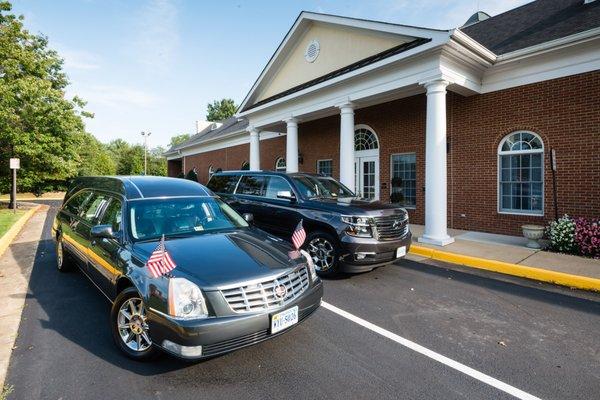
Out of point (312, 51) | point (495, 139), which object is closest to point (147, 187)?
point (495, 139)

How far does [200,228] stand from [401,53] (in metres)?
7.29

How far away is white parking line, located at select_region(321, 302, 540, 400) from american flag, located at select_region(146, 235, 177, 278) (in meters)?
2.34

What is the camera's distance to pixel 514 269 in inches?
250

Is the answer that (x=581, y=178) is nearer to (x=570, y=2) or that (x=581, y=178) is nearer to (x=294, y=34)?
(x=570, y=2)

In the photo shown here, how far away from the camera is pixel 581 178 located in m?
8.38

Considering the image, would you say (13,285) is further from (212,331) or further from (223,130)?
(223,130)

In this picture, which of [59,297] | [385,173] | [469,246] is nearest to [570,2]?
[385,173]

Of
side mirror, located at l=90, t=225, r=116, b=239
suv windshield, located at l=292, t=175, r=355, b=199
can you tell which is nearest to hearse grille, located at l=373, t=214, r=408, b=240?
suv windshield, located at l=292, t=175, r=355, b=199

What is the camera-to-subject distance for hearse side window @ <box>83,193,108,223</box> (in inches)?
179

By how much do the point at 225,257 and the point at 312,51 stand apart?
11554mm

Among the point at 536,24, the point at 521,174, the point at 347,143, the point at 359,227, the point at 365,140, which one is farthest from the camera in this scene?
the point at 365,140

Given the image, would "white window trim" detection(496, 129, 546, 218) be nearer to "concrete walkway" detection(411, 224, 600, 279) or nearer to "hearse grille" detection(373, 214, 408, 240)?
"concrete walkway" detection(411, 224, 600, 279)

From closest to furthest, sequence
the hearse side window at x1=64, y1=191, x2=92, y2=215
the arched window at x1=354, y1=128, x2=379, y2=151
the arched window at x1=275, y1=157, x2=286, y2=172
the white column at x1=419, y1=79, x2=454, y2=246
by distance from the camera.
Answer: the hearse side window at x1=64, y1=191, x2=92, y2=215 → the white column at x1=419, y1=79, x2=454, y2=246 → the arched window at x1=354, y1=128, x2=379, y2=151 → the arched window at x1=275, y1=157, x2=286, y2=172

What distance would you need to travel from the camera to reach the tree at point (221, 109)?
63.5 m
